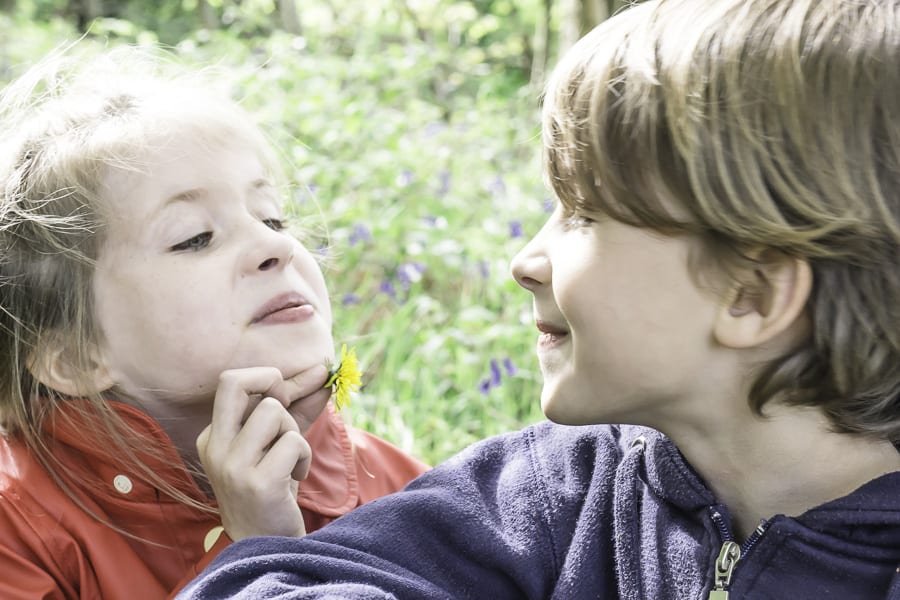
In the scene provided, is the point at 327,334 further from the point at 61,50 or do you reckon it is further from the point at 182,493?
the point at 61,50

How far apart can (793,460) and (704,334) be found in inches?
8.8

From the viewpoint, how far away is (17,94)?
1.91 metres

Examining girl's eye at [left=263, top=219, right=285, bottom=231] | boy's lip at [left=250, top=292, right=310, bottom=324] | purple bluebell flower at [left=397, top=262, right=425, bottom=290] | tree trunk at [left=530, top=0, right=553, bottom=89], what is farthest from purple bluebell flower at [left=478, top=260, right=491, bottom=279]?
tree trunk at [left=530, top=0, right=553, bottom=89]

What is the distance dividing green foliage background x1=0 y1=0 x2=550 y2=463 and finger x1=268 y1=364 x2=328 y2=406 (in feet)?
1.86

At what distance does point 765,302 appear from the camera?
136 centimetres

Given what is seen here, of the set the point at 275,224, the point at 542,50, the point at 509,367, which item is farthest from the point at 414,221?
the point at 542,50

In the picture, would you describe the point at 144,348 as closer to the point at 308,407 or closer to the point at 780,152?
the point at 308,407

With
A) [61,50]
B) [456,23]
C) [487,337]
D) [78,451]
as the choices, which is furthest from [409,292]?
[456,23]

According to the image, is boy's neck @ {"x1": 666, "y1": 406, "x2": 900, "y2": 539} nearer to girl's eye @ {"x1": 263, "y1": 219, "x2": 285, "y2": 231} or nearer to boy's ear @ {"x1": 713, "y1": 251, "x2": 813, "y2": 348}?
boy's ear @ {"x1": 713, "y1": 251, "x2": 813, "y2": 348}

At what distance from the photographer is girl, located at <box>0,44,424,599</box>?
A: 5.30 ft

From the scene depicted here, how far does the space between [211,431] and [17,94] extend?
786 mm

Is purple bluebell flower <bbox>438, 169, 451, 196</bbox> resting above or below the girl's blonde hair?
below

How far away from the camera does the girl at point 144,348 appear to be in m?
1.62

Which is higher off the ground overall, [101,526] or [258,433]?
[258,433]
